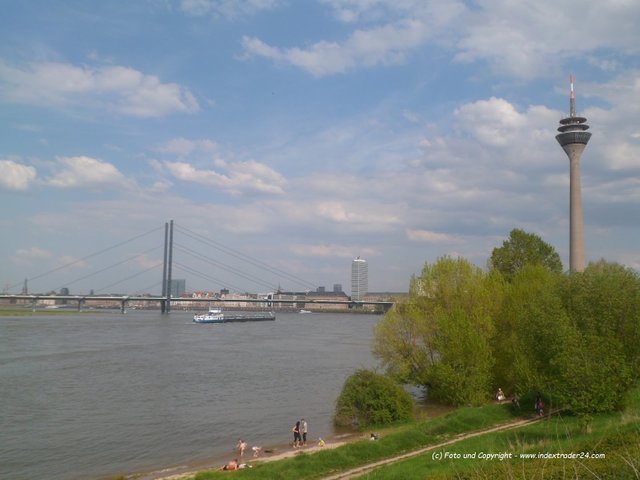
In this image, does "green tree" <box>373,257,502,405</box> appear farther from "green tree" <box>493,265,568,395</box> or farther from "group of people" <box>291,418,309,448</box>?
"group of people" <box>291,418,309,448</box>

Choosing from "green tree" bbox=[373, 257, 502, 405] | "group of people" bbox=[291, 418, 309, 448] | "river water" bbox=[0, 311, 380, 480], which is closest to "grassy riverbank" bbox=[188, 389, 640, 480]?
"group of people" bbox=[291, 418, 309, 448]

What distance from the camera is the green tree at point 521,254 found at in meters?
32.5

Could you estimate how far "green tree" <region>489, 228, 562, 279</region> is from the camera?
107 ft

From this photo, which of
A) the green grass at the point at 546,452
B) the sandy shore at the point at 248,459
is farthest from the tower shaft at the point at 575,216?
the sandy shore at the point at 248,459

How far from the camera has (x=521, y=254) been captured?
32688 mm

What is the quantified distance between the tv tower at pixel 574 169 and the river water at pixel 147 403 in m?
22.3

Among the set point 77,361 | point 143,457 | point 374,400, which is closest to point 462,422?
point 374,400

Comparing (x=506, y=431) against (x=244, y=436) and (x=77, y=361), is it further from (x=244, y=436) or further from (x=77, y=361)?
(x=77, y=361)

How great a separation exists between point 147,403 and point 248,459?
955cm

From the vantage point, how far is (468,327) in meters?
19.8

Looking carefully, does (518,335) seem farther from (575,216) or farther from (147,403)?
(575,216)

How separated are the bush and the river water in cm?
88

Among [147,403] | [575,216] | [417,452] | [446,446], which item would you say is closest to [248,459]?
[417,452]

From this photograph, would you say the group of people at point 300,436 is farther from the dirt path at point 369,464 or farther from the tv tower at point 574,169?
the tv tower at point 574,169
